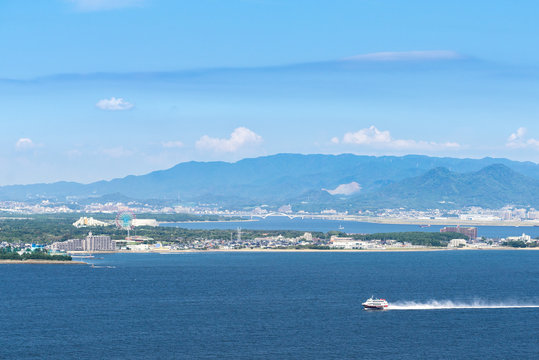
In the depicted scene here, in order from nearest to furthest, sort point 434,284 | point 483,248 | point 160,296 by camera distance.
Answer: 1. point 160,296
2. point 434,284
3. point 483,248

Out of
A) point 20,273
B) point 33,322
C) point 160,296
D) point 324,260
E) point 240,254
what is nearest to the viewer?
point 33,322

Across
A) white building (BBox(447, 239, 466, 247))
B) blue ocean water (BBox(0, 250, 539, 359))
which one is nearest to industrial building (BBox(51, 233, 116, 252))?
blue ocean water (BBox(0, 250, 539, 359))

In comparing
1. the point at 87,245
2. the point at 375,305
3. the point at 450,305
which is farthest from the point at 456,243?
the point at 375,305

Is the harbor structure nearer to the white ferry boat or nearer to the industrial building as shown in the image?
the industrial building

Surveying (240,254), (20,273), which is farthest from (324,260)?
(20,273)

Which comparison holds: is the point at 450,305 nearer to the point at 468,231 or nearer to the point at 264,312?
the point at 264,312

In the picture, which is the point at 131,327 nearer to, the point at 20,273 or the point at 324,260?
the point at 20,273

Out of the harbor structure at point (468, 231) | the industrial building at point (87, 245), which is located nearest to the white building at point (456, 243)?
the harbor structure at point (468, 231)
